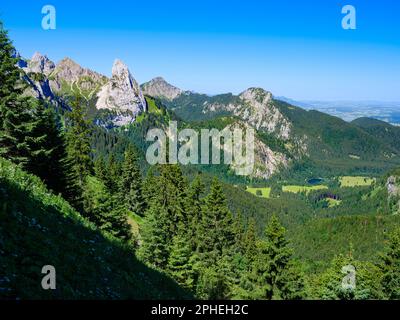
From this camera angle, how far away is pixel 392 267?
147 ft

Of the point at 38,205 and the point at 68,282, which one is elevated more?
the point at 38,205

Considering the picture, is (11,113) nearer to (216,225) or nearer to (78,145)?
(78,145)

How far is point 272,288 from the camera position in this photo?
3644 cm

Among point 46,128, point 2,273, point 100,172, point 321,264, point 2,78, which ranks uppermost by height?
point 2,78

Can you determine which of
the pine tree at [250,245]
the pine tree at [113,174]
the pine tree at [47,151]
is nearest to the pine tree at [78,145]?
the pine tree at [47,151]

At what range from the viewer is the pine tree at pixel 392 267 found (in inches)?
1706

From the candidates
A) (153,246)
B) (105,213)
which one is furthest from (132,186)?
(153,246)

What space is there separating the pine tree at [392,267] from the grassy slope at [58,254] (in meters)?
31.7

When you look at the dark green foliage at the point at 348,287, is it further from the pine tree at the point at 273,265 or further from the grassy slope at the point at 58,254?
the grassy slope at the point at 58,254

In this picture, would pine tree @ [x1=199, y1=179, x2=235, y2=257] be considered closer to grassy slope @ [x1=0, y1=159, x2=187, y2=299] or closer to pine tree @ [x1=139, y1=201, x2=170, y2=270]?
pine tree @ [x1=139, y1=201, x2=170, y2=270]

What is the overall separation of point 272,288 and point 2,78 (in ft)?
113

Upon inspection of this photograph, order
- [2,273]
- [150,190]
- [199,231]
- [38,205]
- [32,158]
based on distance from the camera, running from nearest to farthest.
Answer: [2,273]
[38,205]
[32,158]
[199,231]
[150,190]

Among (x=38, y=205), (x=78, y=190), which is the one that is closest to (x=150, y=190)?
(x=78, y=190)
